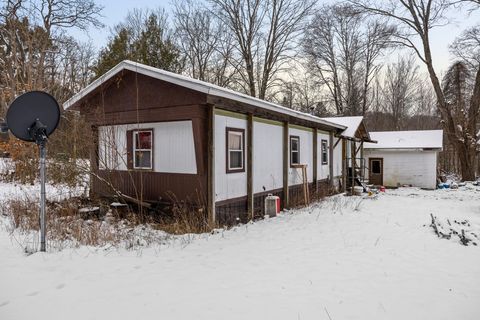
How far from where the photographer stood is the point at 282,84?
23266mm

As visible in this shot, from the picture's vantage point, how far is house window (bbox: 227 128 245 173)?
8.00 m

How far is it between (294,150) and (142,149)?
18.1 feet

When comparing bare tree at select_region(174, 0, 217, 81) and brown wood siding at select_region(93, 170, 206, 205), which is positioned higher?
bare tree at select_region(174, 0, 217, 81)

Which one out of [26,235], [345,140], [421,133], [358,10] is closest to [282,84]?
[358,10]

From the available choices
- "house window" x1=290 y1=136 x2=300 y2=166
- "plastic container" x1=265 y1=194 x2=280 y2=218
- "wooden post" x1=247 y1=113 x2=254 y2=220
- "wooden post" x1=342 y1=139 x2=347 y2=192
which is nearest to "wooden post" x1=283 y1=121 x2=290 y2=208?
"house window" x1=290 y1=136 x2=300 y2=166

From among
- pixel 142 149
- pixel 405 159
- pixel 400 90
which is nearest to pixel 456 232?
pixel 142 149

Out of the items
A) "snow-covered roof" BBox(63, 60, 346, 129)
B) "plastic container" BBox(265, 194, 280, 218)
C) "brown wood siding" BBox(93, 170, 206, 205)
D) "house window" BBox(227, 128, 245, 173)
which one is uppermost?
"snow-covered roof" BBox(63, 60, 346, 129)

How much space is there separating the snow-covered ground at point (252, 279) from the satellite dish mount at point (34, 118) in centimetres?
112

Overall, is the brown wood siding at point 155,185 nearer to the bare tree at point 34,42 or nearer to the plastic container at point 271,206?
the plastic container at point 271,206

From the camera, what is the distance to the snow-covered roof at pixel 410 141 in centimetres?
1941

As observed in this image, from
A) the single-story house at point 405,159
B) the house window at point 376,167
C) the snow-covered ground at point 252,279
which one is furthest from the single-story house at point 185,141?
the house window at point 376,167

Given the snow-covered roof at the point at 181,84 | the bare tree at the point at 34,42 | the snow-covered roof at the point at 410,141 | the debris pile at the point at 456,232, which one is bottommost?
the debris pile at the point at 456,232

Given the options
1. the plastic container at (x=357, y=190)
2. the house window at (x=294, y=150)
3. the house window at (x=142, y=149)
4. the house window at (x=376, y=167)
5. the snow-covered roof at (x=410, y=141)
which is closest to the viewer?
the house window at (x=142, y=149)

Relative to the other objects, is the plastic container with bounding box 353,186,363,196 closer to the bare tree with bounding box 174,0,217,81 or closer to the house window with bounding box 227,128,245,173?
the house window with bounding box 227,128,245,173
